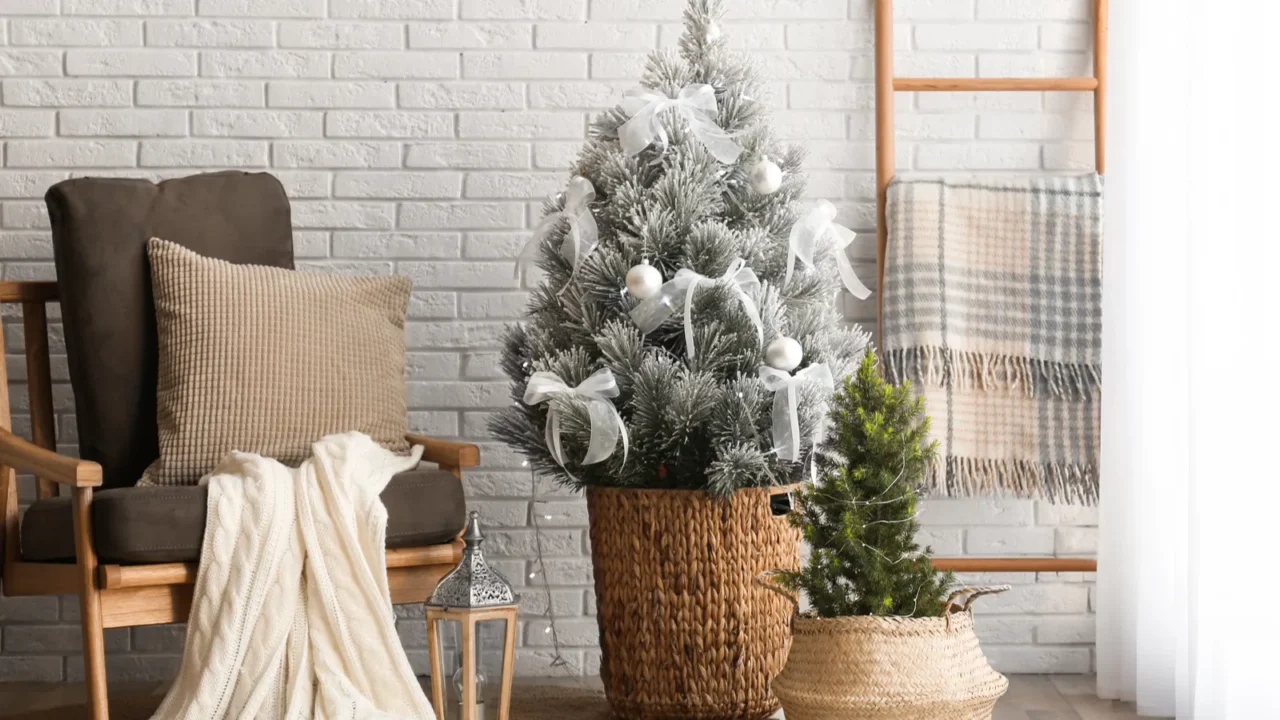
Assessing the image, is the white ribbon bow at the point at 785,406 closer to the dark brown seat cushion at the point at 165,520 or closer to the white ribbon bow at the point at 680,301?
the white ribbon bow at the point at 680,301

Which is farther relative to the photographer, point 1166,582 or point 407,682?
point 1166,582

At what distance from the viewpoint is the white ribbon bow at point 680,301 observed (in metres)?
1.91

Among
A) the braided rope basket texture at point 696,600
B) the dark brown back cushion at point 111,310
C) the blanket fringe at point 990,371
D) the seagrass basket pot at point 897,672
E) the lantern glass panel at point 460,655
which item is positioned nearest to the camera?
the seagrass basket pot at point 897,672

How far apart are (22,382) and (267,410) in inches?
30.4

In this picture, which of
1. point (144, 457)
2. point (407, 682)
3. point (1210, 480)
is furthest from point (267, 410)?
point (1210, 480)

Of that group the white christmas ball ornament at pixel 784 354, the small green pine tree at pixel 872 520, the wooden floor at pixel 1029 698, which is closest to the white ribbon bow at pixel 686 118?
the white christmas ball ornament at pixel 784 354

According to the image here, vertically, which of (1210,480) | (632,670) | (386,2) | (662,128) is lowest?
(632,670)

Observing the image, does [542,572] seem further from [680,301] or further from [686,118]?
[686,118]

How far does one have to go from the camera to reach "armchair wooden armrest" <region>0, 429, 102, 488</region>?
1724 millimetres

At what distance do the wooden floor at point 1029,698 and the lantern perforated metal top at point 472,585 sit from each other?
686 mm

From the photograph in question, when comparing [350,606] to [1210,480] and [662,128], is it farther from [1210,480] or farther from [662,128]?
[1210,480]

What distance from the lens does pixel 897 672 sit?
1.60m

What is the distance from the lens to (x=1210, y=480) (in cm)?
183

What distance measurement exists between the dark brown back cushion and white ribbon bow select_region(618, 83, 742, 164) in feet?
2.75
